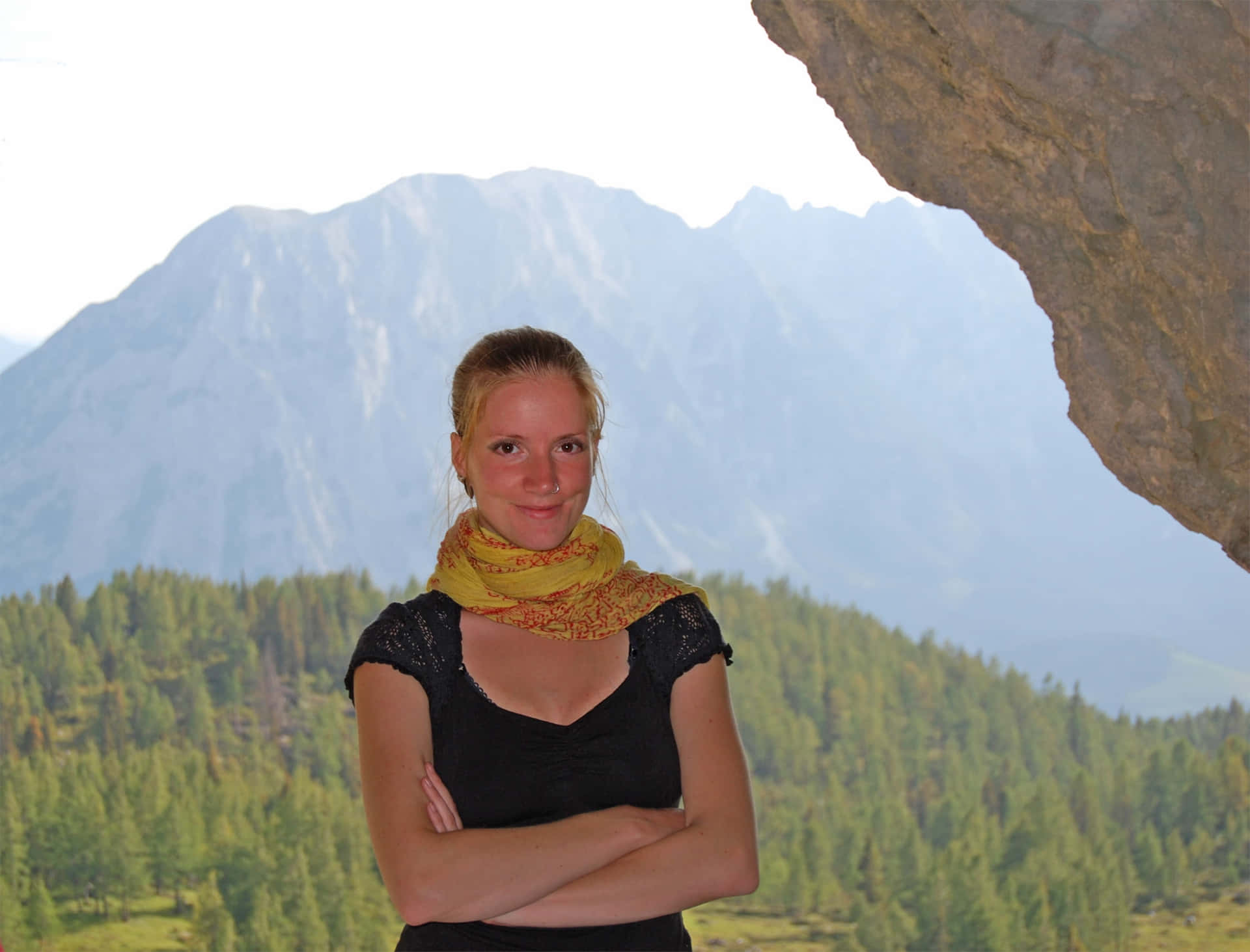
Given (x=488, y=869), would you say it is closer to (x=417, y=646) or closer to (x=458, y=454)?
(x=417, y=646)

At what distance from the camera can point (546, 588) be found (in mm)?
1516

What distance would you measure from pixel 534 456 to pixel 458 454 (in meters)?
0.16

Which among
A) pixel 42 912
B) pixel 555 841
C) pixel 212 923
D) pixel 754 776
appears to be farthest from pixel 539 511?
pixel 754 776

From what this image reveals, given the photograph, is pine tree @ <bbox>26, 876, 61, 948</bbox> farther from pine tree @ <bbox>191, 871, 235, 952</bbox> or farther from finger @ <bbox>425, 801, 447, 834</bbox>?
finger @ <bbox>425, 801, 447, 834</bbox>

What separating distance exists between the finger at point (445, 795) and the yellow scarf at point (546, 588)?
0.69 ft

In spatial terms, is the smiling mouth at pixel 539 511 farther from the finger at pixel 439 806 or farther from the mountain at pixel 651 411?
the mountain at pixel 651 411

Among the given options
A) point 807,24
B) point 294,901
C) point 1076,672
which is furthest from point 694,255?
point 807,24

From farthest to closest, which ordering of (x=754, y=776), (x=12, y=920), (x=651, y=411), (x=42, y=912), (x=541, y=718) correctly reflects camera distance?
(x=651, y=411), (x=754, y=776), (x=42, y=912), (x=12, y=920), (x=541, y=718)

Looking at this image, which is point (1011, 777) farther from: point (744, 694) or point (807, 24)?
point (807, 24)

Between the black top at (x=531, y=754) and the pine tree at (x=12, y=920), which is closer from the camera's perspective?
the black top at (x=531, y=754)

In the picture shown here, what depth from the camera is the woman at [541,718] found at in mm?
1364

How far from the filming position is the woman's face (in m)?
1.48

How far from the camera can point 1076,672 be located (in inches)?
1163

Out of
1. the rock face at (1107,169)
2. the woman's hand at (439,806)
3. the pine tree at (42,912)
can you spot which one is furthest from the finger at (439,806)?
the pine tree at (42,912)
